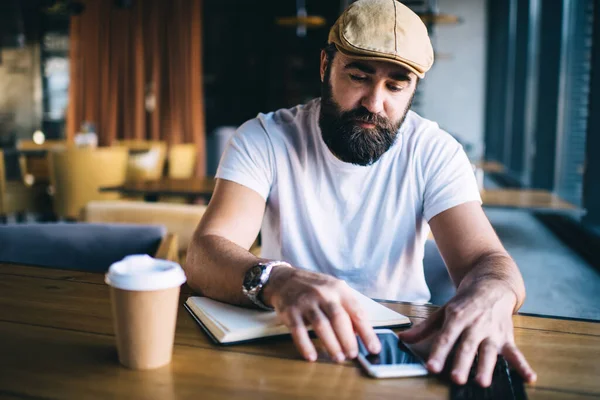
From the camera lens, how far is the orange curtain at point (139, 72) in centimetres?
799

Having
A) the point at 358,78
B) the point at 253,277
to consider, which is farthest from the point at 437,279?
the point at 253,277

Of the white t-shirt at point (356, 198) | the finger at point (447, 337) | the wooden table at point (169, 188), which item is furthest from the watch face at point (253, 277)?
the wooden table at point (169, 188)

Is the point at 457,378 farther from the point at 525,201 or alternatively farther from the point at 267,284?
the point at 525,201

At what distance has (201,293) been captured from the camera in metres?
1.21

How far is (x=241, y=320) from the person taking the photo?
1019 millimetres

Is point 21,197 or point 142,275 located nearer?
point 142,275

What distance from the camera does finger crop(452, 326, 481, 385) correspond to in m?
0.83

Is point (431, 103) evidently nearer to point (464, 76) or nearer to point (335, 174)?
point (464, 76)

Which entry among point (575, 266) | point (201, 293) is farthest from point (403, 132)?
point (575, 266)

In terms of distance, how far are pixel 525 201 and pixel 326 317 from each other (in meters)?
3.12

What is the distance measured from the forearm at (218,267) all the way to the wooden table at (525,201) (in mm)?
2502

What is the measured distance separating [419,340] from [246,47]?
7331 mm

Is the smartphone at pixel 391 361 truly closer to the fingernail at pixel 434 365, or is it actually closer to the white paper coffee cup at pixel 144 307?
the fingernail at pixel 434 365

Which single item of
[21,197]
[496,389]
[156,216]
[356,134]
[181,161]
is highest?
[356,134]
